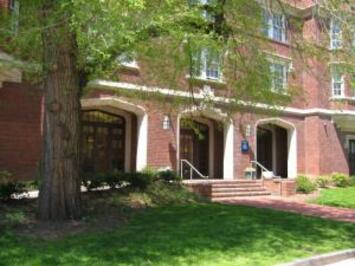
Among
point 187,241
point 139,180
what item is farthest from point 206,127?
point 187,241

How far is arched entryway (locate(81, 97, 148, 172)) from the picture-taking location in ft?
67.4

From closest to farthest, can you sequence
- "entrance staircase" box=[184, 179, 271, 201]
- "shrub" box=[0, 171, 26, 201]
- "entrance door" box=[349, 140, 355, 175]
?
"shrub" box=[0, 171, 26, 201], "entrance staircase" box=[184, 179, 271, 201], "entrance door" box=[349, 140, 355, 175]

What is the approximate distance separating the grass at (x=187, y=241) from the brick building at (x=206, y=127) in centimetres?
337

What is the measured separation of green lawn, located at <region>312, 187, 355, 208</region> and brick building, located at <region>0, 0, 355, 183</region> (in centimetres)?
361

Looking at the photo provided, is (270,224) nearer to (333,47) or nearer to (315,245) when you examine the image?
(315,245)

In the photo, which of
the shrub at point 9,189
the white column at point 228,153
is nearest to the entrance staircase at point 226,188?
the white column at point 228,153

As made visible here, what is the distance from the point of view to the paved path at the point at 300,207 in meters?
14.4

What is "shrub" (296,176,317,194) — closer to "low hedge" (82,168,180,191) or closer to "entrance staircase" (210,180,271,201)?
"entrance staircase" (210,180,271,201)

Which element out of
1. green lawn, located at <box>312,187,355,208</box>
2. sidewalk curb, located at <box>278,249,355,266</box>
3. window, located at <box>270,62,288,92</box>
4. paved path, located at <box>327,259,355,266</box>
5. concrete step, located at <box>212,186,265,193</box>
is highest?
window, located at <box>270,62,288,92</box>

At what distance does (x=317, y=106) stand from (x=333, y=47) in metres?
14.8

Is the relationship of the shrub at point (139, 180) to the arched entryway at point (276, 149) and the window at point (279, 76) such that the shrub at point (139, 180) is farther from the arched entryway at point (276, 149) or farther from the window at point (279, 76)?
the arched entryway at point (276, 149)

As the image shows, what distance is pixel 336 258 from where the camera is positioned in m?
8.66

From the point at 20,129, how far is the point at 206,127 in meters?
10.4

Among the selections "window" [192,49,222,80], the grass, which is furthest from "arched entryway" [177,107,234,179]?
"window" [192,49,222,80]
